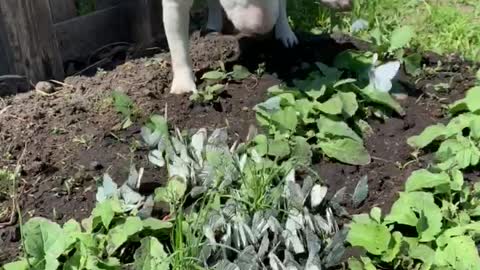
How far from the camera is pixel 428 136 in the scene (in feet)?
9.29

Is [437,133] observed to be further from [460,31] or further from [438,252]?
[460,31]

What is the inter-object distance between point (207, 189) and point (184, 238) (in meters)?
0.27

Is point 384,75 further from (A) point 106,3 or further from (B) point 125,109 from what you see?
(A) point 106,3

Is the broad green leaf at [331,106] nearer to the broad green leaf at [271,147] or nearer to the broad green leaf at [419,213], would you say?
the broad green leaf at [271,147]

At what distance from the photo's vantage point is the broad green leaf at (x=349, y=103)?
9.78ft

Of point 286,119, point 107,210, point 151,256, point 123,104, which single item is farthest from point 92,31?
point 151,256

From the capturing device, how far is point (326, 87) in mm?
3143

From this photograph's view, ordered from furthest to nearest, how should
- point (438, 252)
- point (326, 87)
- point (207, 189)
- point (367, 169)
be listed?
1. point (326, 87)
2. point (367, 169)
3. point (207, 189)
4. point (438, 252)

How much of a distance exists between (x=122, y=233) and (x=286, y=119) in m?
0.85

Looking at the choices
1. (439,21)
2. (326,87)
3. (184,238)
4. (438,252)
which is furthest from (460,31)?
(184,238)

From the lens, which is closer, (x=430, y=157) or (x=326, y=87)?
(x=430, y=157)

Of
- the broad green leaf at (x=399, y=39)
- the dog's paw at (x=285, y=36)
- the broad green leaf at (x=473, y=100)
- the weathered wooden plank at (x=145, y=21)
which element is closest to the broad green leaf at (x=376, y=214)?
the broad green leaf at (x=473, y=100)

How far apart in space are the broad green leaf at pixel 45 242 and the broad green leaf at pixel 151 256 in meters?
0.22

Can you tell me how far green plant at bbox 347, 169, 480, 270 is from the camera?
2.23 meters
